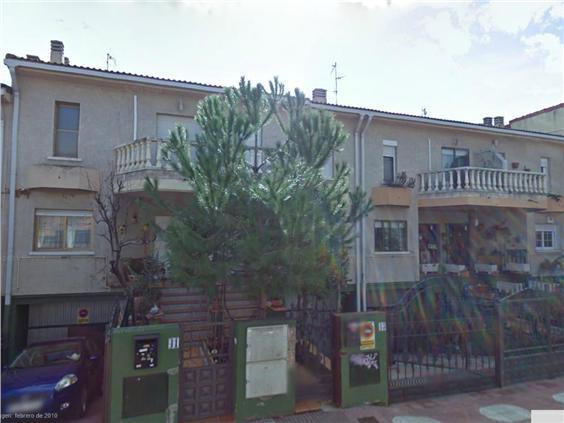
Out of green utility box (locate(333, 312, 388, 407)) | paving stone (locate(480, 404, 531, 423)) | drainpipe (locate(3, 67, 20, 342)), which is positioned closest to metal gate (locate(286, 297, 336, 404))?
green utility box (locate(333, 312, 388, 407))

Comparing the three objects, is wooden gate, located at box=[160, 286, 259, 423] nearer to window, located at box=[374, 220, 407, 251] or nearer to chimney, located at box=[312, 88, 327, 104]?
window, located at box=[374, 220, 407, 251]

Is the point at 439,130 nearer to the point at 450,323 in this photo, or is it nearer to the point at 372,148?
the point at 372,148

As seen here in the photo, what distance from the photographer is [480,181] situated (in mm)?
11883

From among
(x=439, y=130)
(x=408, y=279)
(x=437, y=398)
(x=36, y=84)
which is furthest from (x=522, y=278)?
(x=36, y=84)

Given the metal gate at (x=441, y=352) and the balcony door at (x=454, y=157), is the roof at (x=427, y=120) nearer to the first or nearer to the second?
the balcony door at (x=454, y=157)

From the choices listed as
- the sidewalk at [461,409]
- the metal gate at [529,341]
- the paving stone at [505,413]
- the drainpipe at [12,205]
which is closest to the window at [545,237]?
the metal gate at [529,341]

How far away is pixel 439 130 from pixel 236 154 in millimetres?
10403

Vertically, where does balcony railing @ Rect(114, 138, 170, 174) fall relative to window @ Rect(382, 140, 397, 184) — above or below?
below

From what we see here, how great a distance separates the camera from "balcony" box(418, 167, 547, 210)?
38.4ft

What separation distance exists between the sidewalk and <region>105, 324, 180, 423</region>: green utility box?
70.4 inches

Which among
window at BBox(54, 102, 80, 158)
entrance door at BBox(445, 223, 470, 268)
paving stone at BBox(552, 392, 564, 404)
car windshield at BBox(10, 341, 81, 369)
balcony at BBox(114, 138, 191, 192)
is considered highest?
window at BBox(54, 102, 80, 158)

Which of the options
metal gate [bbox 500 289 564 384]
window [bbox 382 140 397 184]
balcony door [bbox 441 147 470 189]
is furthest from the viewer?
balcony door [bbox 441 147 470 189]

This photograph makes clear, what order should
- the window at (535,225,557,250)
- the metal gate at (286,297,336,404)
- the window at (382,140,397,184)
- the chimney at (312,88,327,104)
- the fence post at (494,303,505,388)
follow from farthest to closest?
1. the window at (535,225,557,250)
2. the chimney at (312,88,327,104)
3. the window at (382,140,397,184)
4. the fence post at (494,303,505,388)
5. the metal gate at (286,297,336,404)

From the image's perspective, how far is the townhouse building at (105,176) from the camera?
28.4 ft
